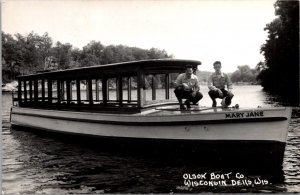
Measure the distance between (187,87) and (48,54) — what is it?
3837cm

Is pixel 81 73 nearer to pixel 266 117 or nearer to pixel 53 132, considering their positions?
pixel 53 132

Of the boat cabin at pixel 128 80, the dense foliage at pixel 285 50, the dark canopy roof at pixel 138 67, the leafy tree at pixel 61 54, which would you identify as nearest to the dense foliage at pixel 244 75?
the leafy tree at pixel 61 54

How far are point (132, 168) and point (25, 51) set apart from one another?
42.5m

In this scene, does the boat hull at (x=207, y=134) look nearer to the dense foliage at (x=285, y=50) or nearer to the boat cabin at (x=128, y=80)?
the boat cabin at (x=128, y=80)

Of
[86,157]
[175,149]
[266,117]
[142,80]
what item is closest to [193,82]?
[142,80]

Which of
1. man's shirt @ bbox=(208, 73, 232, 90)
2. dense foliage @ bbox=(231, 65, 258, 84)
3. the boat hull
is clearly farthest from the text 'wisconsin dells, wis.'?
dense foliage @ bbox=(231, 65, 258, 84)

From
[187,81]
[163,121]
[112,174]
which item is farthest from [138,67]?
[112,174]

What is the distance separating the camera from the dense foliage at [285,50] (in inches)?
1596

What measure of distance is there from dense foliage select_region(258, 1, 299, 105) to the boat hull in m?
29.4

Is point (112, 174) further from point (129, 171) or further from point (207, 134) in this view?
point (207, 134)

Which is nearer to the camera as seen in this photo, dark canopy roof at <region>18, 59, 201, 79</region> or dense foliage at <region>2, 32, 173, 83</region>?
dark canopy roof at <region>18, 59, 201, 79</region>

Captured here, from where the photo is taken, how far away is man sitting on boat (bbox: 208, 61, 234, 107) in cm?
1081

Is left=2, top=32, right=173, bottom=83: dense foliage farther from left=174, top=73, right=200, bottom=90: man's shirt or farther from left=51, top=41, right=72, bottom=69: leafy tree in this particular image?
left=174, top=73, right=200, bottom=90: man's shirt

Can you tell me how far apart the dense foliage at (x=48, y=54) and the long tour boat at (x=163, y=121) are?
154 inches
